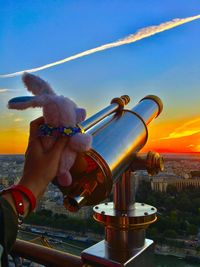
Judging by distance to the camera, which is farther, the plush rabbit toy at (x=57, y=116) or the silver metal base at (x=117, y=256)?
the silver metal base at (x=117, y=256)

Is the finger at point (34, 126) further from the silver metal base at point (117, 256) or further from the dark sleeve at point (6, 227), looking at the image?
the silver metal base at point (117, 256)

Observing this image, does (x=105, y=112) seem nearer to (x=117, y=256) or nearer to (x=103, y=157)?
(x=103, y=157)

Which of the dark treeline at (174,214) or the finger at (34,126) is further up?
the finger at (34,126)

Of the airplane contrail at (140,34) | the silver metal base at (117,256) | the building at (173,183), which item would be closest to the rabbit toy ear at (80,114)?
the silver metal base at (117,256)

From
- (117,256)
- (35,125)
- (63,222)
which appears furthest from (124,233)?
(63,222)

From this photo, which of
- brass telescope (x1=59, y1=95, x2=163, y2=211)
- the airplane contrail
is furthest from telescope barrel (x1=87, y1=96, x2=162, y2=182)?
the airplane contrail

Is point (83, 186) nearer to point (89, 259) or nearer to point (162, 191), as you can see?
Answer: point (89, 259)
